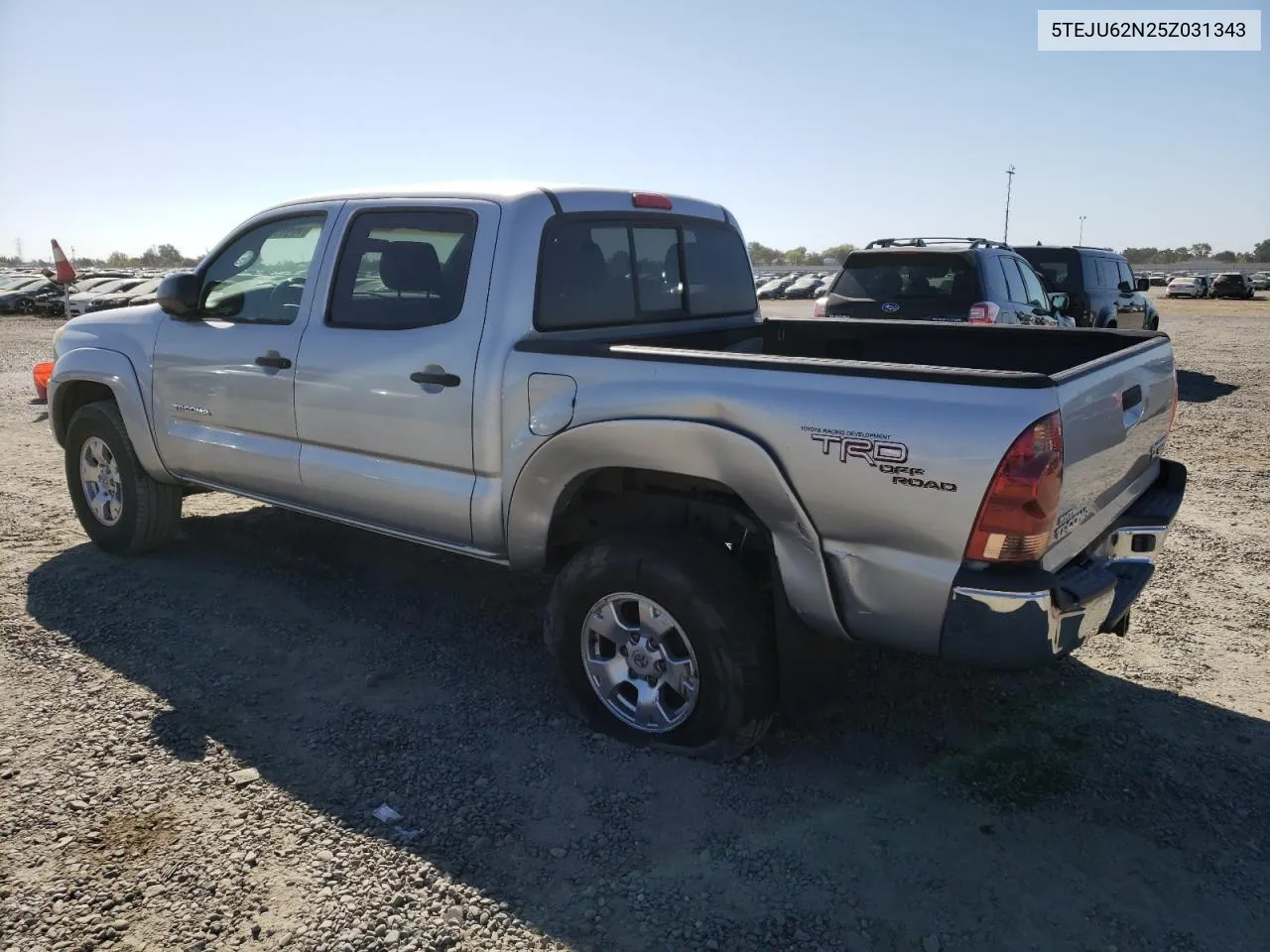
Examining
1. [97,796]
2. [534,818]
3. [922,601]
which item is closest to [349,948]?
[534,818]

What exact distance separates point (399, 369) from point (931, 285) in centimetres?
612

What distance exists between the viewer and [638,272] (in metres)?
4.23

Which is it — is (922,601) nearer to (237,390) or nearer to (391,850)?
(391,850)

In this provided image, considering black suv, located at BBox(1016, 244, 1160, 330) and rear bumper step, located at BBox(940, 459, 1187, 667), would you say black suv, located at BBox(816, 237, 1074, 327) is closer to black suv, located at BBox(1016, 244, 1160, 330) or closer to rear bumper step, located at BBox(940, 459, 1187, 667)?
black suv, located at BBox(1016, 244, 1160, 330)

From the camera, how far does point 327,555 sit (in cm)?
551

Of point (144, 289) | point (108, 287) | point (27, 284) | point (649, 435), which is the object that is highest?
point (27, 284)

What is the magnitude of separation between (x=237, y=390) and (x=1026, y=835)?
3.87 m

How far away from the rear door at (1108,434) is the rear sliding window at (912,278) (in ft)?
15.8

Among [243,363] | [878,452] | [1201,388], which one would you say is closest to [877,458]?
[878,452]

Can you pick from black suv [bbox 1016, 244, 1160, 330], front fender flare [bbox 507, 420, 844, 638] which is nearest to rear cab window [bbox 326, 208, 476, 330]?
front fender flare [bbox 507, 420, 844, 638]

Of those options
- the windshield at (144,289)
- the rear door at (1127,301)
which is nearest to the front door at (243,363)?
the rear door at (1127,301)

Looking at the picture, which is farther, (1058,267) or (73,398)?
(1058,267)

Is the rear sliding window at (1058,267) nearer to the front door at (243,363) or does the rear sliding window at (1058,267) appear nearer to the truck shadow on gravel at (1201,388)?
the truck shadow on gravel at (1201,388)

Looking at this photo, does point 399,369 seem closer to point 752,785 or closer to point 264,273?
point 264,273
